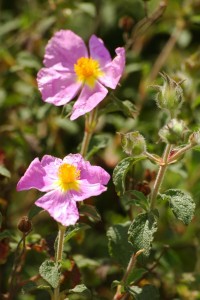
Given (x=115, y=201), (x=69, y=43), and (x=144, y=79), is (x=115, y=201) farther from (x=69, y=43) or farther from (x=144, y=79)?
(x=69, y=43)

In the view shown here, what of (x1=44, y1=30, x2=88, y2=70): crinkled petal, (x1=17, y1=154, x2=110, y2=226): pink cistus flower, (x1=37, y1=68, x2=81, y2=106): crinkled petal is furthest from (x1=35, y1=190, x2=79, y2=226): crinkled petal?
(x1=44, y1=30, x2=88, y2=70): crinkled petal

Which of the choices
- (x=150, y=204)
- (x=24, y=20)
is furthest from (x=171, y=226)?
(x=24, y=20)

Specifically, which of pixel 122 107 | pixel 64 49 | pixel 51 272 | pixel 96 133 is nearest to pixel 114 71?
pixel 122 107

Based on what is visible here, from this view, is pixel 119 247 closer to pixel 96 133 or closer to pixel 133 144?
pixel 133 144

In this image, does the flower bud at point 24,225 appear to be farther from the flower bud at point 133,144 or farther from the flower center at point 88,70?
the flower center at point 88,70

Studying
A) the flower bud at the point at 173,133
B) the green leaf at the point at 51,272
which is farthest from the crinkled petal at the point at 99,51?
the green leaf at the point at 51,272

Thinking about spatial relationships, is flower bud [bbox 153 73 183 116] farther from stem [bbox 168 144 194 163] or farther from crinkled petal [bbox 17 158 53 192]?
crinkled petal [bbox 17 158 53 192]
